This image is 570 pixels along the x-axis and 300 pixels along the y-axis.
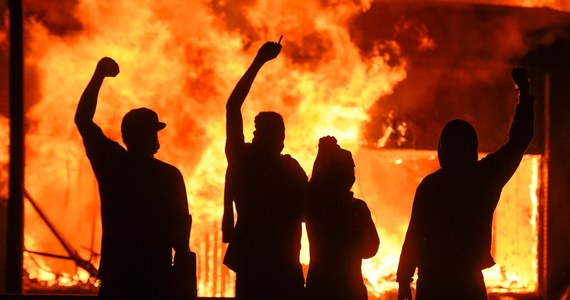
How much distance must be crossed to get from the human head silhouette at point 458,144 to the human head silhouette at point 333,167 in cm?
59

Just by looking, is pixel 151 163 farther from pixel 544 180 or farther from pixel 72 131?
pixel 544 180

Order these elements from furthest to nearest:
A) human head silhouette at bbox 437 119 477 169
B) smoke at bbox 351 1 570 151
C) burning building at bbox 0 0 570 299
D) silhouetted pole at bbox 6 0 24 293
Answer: smoke at bbox 351 1 570 151, burning building at bbox 0 0 570 299, silhouetted pole at bbox 6 0 24 293, human head silhouette at bbox 437 119 477 169

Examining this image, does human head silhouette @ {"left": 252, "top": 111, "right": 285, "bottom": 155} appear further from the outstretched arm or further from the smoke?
the smoke

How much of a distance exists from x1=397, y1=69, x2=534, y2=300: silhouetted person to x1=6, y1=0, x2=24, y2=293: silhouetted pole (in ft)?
15.3

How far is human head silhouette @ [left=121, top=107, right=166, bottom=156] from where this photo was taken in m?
3.91

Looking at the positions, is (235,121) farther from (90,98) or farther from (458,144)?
(458,144)

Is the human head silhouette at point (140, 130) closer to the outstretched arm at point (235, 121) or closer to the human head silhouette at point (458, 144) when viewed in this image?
the outstretched arm at point (235, 121)

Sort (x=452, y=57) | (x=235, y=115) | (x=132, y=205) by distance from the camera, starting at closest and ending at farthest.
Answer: (x=132, y=205) < (x=235, y=115) < (x=452, y=57)

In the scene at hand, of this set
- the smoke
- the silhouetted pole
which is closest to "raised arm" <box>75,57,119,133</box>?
the silhouetted pole

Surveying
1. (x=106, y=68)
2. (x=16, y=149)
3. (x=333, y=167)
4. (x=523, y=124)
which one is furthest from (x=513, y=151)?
(x=16, y=149)

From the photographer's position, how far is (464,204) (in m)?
3.96

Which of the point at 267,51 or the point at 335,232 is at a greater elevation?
the point at 267,51

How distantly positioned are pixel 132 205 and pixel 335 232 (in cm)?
124

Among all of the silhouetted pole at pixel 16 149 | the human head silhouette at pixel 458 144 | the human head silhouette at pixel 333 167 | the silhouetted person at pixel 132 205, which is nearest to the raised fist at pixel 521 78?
the human head silhouette at pixel 458 144
